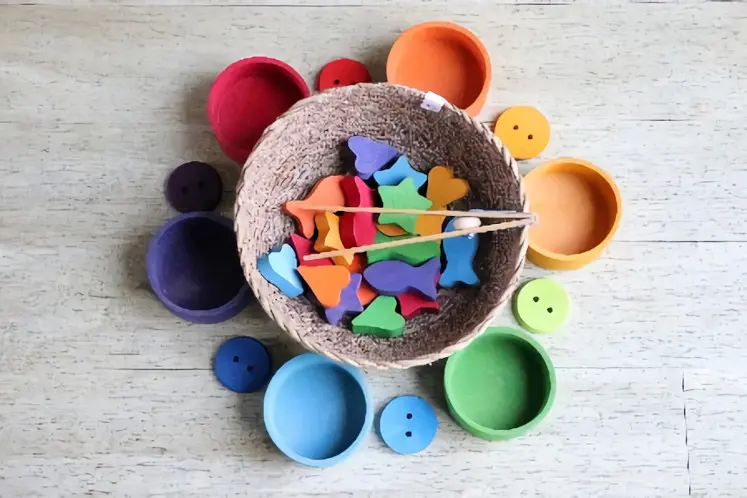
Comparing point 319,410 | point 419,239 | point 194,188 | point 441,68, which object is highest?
point 441,68

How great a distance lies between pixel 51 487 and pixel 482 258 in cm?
60

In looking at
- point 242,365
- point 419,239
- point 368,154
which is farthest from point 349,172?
point 242,365

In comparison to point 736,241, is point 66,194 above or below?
below

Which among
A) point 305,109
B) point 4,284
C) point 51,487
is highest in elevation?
point 305,109

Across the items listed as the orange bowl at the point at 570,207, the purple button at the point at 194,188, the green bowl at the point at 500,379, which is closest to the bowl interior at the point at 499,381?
the green bowl at the point at 500,379

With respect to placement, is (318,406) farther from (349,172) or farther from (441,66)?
(441,66)

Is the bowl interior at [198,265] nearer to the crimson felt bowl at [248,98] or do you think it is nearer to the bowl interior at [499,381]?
the crimson felt bowl at [248,98]

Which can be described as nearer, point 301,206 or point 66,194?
point 301,206

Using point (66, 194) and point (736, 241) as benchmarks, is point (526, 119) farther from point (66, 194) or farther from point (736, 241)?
point (66, 194)

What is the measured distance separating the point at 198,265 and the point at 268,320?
11 cm

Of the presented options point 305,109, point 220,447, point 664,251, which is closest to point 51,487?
point 220,447

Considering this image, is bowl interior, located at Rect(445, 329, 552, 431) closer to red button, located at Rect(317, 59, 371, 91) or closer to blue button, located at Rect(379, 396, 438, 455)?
blue button, located at Rect(379, 396, 438, 455)

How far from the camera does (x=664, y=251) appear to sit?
40.3 inches

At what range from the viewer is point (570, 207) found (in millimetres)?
1010
